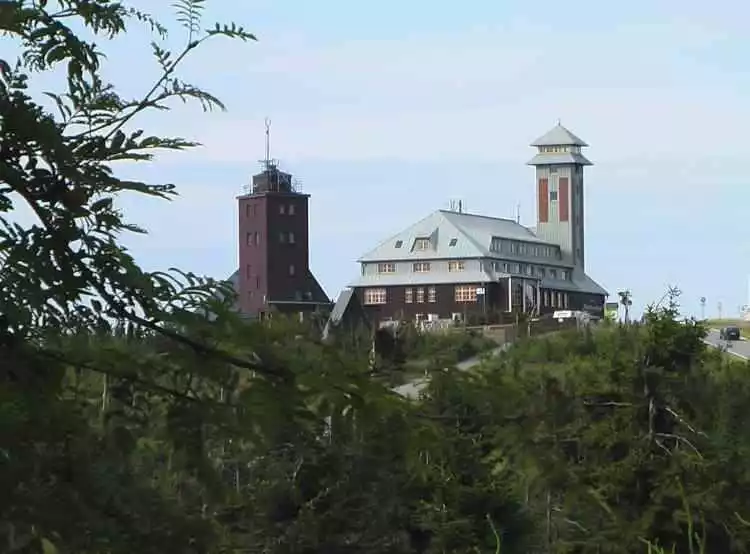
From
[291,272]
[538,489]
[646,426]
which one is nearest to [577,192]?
[291,272]

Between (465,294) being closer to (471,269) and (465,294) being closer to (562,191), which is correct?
(471,269)

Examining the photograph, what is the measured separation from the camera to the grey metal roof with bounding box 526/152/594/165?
91.1m

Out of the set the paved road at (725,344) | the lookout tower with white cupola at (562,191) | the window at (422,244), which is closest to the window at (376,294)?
the window at (422,244)

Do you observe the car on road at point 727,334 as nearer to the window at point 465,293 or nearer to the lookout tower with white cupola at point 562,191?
the window at point 465,293

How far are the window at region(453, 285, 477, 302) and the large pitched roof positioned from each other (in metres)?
1.50

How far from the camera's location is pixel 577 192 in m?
90.4

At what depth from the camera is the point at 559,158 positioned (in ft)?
301

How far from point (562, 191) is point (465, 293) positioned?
68.0ft

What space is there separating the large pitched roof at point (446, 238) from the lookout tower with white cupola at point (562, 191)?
8.40 metres

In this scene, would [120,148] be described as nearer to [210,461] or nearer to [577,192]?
[210,461]

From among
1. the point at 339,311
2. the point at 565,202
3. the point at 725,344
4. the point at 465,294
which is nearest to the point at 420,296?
the point at 465,294

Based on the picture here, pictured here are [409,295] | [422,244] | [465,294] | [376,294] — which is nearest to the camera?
[465,294]

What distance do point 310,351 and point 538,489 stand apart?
80 centimetres

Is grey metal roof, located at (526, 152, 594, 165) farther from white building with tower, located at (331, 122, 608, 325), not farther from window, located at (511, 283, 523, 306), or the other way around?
window, located at (511, 283, 523, 306)
